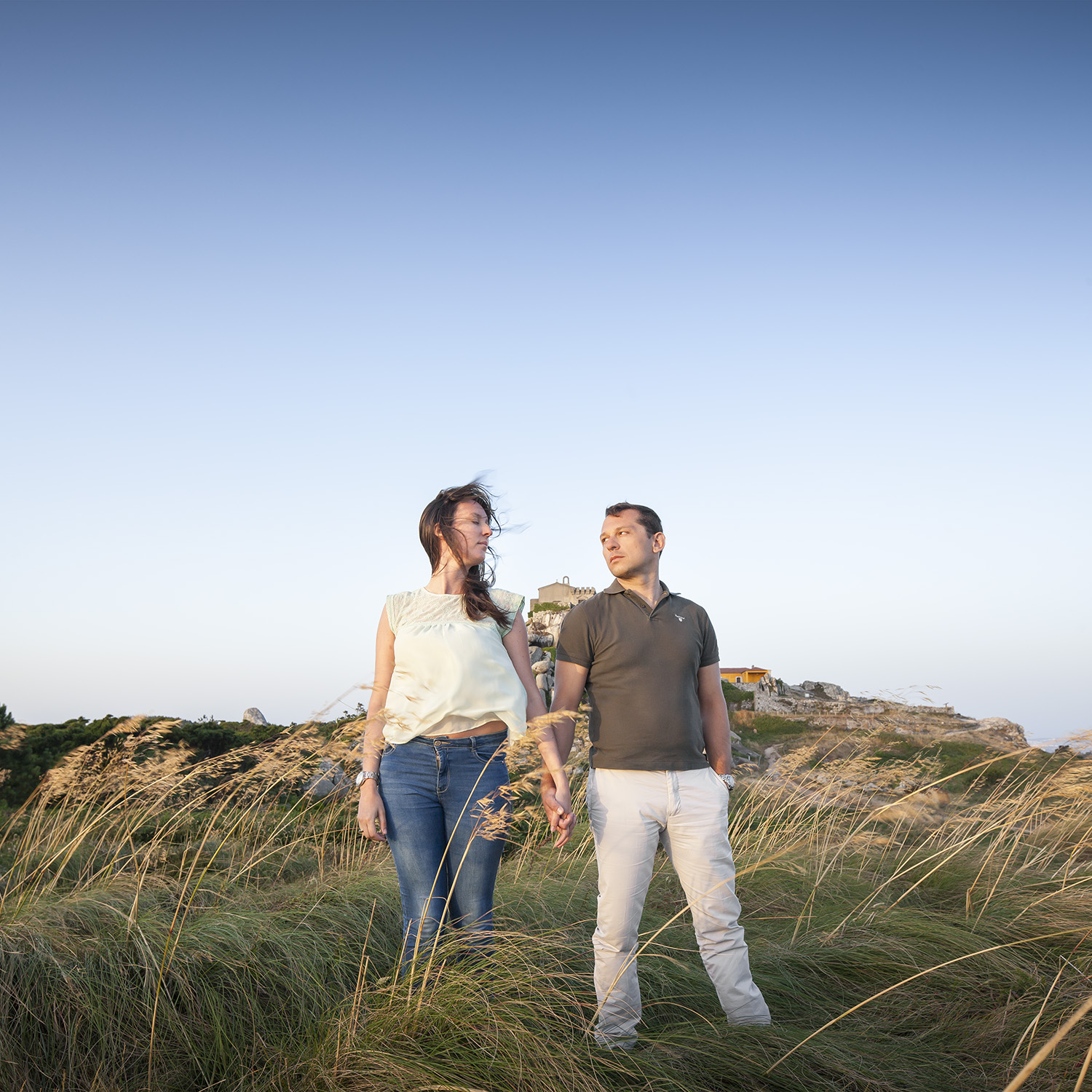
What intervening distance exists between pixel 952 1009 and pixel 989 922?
1078 millimetres

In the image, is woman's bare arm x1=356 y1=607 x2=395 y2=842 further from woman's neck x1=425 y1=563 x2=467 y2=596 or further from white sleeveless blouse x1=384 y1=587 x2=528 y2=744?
woman's neck x1=425 y1=563 x2=467 y2=596

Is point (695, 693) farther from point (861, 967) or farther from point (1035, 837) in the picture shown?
point (1035, 837)

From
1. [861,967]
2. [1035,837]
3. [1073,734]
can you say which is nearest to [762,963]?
[861,967]

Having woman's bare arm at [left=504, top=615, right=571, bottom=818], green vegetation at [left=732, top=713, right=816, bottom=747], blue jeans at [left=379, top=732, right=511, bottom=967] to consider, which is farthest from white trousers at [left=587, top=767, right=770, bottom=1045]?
green vegetation at [left=732, top=713, right=816, bottom=747]

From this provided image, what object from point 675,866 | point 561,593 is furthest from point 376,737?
point 561,593

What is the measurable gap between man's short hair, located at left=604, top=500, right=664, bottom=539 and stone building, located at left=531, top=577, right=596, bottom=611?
3188 cm

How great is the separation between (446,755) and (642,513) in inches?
50.0

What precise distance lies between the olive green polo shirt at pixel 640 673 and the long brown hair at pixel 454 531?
1.18 ft

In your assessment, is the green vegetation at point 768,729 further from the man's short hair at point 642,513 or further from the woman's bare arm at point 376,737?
the woman's bare arm at point 376,737

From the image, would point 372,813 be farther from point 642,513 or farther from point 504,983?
point 642,513

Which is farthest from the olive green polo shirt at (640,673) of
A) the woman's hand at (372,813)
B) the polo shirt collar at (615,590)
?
the woman's hand at (372,813)

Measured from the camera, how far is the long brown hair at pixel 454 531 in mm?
3180

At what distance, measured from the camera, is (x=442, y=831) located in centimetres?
291

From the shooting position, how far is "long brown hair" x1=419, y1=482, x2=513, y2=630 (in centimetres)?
318
